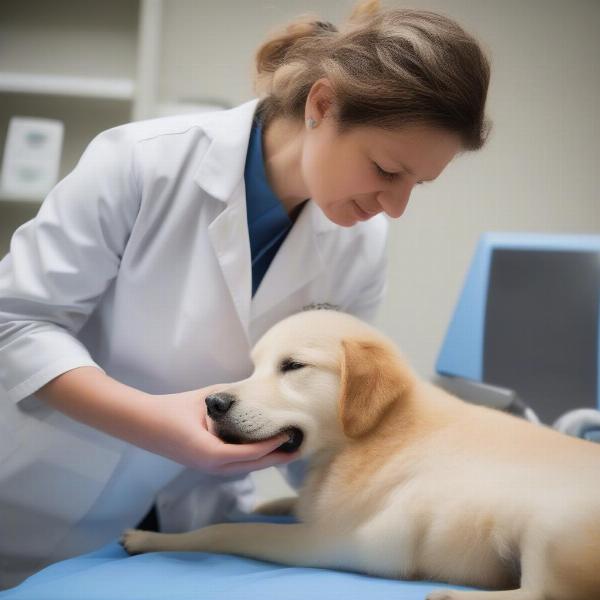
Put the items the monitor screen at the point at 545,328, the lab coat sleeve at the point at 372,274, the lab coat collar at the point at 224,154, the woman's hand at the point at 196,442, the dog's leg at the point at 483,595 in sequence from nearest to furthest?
the dog's leg at the point at 483,595, the woman's hand at the point at 196,442, the lab coat collar at the point at 224,154, the lab coat sleeve at the point at 372,274, the monitor screen at the point at 545,328

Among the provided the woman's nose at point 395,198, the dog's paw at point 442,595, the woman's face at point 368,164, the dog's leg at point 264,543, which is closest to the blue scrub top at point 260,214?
the woman's face at point 368,164

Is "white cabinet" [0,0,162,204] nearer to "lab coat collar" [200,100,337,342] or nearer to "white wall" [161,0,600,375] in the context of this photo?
"white wall" [161,0,600,375]

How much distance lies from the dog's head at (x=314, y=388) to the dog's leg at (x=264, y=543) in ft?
0.37

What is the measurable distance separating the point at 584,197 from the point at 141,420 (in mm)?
1162

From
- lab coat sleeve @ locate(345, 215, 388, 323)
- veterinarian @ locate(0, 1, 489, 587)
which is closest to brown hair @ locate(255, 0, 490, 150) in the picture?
veterinarian @ locate(0, 1, 489, 587)

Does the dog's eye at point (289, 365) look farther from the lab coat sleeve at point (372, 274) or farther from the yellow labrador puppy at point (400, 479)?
the lab coat sleeve at point (372, 274)

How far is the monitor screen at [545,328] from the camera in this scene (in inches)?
51.1

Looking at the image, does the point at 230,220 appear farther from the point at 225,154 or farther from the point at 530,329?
the point at 530,329

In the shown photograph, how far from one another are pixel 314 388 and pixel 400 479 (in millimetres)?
176

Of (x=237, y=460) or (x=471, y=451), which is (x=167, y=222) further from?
(x=471, y=451)

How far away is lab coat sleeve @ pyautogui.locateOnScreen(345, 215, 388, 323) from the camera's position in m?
1.19

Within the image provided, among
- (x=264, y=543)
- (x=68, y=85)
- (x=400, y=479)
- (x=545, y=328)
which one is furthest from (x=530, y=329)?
(x=68, y=85)

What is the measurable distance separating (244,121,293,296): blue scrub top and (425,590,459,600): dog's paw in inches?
22.0

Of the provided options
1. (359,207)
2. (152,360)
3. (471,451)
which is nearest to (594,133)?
(359,207)
